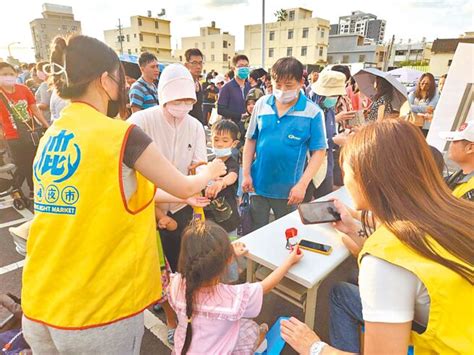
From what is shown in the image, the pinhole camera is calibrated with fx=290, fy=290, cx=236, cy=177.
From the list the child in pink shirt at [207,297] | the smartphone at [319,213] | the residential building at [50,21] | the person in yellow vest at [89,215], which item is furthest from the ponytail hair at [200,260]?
the residential building at [50,21]

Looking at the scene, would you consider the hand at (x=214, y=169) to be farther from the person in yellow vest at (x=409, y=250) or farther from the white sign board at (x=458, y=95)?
the white sign board at (x=458, y=95)

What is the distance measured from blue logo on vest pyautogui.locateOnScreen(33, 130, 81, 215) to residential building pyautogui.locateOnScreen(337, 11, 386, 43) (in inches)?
3480

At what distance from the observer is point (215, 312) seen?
1.29m

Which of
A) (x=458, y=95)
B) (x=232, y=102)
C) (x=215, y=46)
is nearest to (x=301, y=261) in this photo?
(x=458, y=95)

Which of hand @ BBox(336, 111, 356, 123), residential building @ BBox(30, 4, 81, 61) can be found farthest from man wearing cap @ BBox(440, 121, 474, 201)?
residential building @ BBox(30, 4, 81, 61)

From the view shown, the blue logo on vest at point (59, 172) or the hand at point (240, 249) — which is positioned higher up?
the blue logo on vest at point (59, 172)

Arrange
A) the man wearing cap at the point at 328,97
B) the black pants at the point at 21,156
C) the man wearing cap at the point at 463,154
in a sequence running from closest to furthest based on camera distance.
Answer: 1. the man wearing cap at the point at 463,154
2. the man wearing cap at the point at 328,97
3. the black pants at the point at 21,156

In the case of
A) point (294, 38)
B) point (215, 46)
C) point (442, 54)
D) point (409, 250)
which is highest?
point (294, 38)

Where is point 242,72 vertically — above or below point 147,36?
below

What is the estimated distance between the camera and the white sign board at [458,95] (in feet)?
10.6

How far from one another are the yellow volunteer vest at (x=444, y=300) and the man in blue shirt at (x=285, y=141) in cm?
136

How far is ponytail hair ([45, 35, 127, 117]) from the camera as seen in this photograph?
3.34ft

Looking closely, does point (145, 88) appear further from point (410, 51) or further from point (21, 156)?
point (410, 51)

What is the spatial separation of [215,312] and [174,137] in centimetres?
105
